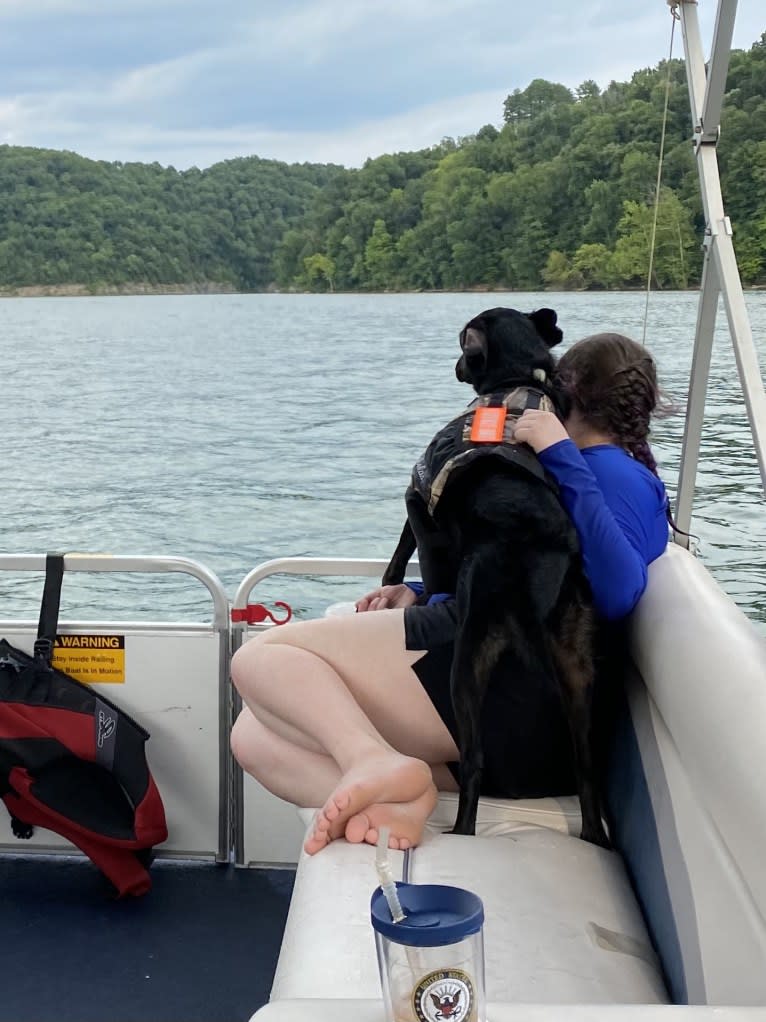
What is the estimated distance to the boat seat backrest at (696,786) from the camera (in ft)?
3.14

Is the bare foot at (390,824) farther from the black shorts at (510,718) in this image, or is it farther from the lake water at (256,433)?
the lake water at (256,433)

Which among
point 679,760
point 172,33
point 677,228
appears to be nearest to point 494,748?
point 679,760

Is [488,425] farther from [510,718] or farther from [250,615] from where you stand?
[250,615]

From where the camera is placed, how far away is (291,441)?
10.3 meters

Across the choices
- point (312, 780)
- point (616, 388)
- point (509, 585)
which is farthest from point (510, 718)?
point (616, 388)

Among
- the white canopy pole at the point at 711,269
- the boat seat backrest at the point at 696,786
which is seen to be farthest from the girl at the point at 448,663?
the white canopy pole at the point at 711,269

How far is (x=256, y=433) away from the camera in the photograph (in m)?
10.7

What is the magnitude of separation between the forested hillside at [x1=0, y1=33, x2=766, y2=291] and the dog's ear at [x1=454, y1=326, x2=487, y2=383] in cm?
60

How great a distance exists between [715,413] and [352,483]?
2944mm

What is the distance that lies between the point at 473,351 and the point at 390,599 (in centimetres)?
51

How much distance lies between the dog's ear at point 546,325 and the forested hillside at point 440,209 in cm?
48

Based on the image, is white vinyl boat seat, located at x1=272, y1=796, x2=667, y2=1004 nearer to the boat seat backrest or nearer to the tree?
the boat seat backrest

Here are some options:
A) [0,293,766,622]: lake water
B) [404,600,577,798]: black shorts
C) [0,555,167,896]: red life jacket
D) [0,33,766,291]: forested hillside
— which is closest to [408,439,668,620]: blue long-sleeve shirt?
[404,600,577,798]: black shorts

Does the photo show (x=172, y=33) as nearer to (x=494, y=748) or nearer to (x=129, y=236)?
(x=129, y=236)
